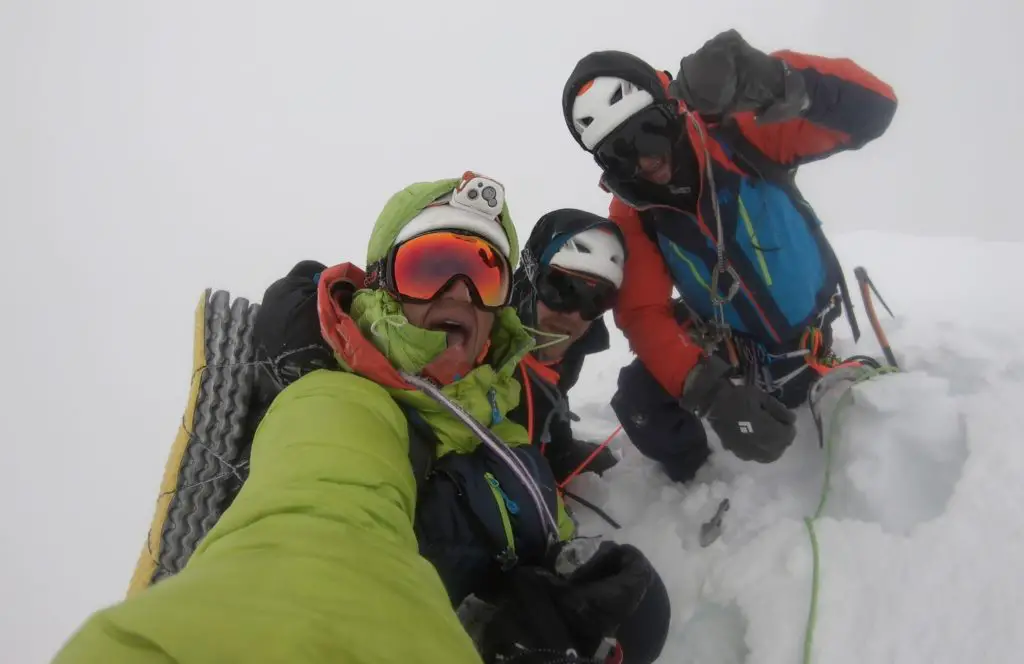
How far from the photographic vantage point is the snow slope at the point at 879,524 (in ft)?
4.34

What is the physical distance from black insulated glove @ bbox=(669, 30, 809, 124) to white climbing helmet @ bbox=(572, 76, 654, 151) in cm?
17

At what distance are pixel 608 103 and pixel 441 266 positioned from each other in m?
0.75

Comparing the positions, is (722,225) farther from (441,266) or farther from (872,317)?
(441,266)

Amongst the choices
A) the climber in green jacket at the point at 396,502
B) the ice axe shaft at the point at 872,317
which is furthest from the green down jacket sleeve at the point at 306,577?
the ice axe shaft at the point at 872,317

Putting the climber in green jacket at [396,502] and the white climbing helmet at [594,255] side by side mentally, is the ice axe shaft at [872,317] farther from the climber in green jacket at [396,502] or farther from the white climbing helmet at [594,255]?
the climber in green jacket at [396,502]

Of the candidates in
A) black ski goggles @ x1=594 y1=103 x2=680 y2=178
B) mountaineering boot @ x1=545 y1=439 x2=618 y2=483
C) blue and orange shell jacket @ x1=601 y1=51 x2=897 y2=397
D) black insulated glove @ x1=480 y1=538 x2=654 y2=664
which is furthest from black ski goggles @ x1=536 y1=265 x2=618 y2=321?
black insulated glove @ x1=480 y1=538 x2=654 y2=664

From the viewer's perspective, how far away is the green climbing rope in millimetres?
1404

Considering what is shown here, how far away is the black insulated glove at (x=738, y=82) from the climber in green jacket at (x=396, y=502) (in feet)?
2.01

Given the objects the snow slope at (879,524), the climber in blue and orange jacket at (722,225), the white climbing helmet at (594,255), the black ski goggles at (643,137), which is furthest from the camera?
the white climbing helmet at (594,255)

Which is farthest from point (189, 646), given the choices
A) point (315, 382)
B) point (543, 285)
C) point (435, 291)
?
point (543, 285)

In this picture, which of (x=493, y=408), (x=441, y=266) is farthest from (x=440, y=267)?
(x=493, y=408)

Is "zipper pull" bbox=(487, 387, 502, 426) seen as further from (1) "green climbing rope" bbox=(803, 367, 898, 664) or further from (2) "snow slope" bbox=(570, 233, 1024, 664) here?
(1) "green climbing rope" bbox=(803, 367, 898, 664)

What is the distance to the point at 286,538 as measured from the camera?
0.88m

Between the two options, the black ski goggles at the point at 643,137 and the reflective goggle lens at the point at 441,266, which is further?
the black ski goggles at the point at 643,137
